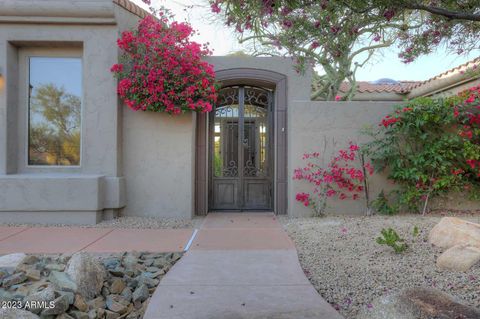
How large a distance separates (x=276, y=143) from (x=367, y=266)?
374cm

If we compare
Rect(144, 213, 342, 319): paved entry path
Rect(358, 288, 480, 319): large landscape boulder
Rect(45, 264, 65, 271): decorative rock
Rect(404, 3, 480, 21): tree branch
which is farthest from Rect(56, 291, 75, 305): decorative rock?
Rect(404, 3, 480, 21): tree branch

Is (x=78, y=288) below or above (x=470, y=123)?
below

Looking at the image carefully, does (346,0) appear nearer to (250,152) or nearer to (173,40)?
(173,40)

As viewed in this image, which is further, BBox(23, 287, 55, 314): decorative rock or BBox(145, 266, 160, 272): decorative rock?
BBox(145, 266, 160, 272): decorative rock

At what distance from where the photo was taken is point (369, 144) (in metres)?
6.13

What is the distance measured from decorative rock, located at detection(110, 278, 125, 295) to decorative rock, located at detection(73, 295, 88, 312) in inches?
14.0

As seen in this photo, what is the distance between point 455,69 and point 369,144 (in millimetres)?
4211

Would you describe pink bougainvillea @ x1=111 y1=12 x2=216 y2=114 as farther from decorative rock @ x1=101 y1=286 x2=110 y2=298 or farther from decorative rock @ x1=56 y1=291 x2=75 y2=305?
decorative rock @ x1=56 y1=291 x2=75 y2=305

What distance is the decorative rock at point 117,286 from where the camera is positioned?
3121mm

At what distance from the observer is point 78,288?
2877 millimetres

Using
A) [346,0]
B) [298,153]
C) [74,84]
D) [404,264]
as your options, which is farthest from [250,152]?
[346,0]

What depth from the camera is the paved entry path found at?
2.58 m

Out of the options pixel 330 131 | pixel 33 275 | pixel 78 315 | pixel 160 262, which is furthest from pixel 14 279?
pixel 330 131

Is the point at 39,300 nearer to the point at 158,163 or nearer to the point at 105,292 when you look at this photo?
the point at 105,292
